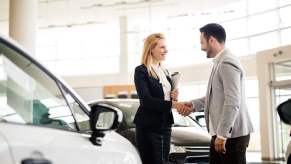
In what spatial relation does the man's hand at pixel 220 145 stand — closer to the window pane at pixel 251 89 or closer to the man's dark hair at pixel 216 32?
the man's dark hair at pixel 216 32

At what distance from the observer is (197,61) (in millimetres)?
21547

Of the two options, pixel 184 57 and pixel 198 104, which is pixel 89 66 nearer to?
pixel 184 57

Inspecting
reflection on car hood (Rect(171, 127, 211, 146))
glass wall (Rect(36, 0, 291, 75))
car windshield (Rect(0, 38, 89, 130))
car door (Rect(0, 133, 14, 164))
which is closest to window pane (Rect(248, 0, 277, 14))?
glass wall (Rect(36, 0, 291, 75))

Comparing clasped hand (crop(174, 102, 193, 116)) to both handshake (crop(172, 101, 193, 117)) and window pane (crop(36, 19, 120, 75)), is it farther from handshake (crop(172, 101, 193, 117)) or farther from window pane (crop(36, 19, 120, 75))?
window pane (crop(36, 19, 120, 75))

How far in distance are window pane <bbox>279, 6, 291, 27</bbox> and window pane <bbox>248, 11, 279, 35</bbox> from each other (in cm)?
32

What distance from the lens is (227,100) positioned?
3.05m

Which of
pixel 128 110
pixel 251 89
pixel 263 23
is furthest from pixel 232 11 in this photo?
pixel 128 110

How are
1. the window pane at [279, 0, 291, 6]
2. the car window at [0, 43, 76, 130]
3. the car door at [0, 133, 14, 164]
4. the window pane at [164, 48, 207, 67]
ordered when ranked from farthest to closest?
the window pane at [164, 48, 207, 67], the window pane at [279, 0, 291, 6], the car window at [0, 43, 76, 130], the car door at [0, 133, 14, 164]

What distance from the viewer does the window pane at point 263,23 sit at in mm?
19031

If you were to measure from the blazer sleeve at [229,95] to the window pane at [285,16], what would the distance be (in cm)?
1627

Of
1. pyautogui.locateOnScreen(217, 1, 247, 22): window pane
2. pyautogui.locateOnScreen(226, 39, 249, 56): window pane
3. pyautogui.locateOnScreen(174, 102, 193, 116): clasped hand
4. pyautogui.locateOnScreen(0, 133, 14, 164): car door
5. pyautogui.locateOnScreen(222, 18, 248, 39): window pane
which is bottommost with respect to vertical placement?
pyautogui.locateOnScreen(0, 133, 14, 164): car door

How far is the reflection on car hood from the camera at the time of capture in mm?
5166

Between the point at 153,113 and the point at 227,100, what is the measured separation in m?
0.66

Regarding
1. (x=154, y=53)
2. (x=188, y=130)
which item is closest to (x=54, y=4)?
(x=188, y=130)
